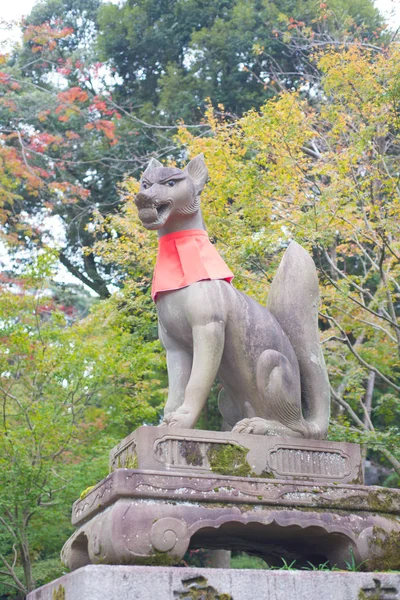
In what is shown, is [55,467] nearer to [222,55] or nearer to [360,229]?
[360,229]

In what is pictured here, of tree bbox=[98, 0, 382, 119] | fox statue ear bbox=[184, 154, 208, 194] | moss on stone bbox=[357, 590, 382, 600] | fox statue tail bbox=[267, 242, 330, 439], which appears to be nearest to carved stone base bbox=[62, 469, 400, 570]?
moss on stone bbox=[357, 590, 382, 600]

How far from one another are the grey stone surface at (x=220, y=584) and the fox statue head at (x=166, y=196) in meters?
2.20

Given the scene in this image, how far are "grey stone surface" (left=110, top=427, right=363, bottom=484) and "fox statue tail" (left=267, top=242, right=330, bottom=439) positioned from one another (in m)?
0.42

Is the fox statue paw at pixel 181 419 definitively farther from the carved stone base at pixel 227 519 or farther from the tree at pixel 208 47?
the tree at pixel 208 47

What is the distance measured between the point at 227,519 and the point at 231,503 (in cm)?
10

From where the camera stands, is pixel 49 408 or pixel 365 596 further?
pixel 49 408

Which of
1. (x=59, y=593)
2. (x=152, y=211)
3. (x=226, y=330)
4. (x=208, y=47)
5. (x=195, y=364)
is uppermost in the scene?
(x=208, y=47)

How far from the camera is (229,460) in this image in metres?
4.14

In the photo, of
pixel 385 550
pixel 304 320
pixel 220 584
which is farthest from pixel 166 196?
pixel 385 550

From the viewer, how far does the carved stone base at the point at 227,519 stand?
3.73 m

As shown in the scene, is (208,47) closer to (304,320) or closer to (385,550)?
(304,320)

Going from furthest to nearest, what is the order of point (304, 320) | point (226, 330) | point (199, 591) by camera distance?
point (304, 320) < point (226, 330) < point (199, 591)

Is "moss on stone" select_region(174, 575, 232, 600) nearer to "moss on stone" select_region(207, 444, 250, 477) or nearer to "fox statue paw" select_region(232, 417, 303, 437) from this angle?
"moss on stone" select_region(207, 444, 250, 477)

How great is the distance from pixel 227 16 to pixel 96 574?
16519 millimetres
